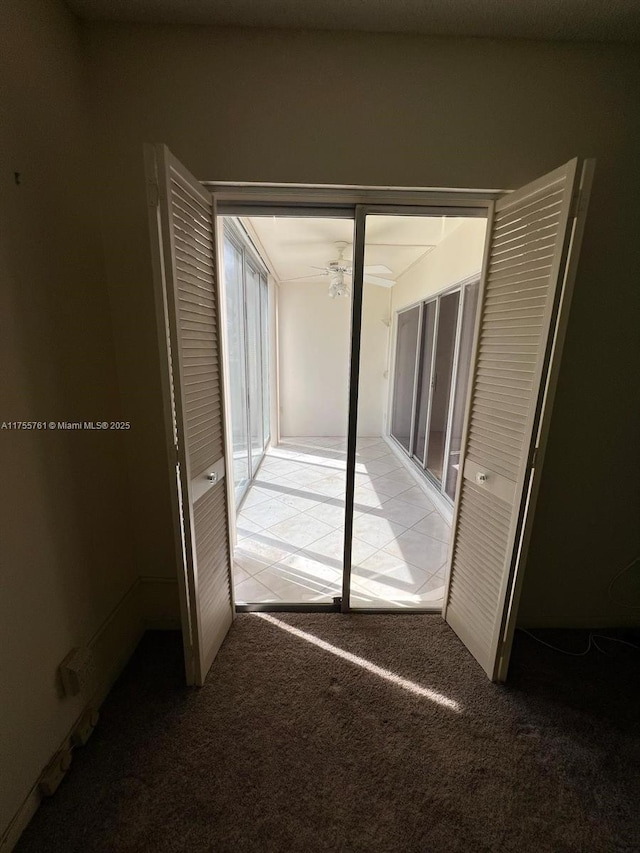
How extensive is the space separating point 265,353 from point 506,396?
387 cm

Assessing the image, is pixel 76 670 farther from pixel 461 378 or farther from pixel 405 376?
pixel 405 376

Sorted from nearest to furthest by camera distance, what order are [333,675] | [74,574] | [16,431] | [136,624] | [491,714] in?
[16,431]
[74,574]
[491,714]
[333,675]
[136,624]

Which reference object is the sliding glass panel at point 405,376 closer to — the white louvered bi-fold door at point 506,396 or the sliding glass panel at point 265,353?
the sliding glass panel at point 265,353

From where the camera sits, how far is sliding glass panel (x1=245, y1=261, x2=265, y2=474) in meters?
3.61

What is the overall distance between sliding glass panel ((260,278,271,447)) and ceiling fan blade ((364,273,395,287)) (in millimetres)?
1413

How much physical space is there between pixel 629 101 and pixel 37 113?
221 centimetres

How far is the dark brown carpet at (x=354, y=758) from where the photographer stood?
1027 millimetres

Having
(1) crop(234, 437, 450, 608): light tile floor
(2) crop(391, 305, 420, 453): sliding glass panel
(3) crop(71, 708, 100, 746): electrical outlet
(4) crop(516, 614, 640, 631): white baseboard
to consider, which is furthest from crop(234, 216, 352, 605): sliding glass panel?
(4) crop(516, 614, 640, 631): white baseboard

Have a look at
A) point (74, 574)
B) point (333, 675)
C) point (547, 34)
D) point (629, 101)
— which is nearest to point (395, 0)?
point (547, 34)

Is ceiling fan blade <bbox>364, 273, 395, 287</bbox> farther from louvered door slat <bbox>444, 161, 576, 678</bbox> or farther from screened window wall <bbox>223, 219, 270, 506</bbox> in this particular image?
louvered door slat <bbox>444, 161, 576, 678</bbox>

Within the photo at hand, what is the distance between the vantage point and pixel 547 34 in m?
1.29

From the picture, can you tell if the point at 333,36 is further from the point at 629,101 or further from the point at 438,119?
the point at 629,101

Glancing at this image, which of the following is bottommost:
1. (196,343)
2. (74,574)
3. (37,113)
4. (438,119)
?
(74,574)

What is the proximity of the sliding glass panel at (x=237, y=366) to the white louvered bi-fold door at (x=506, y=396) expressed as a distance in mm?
1743
